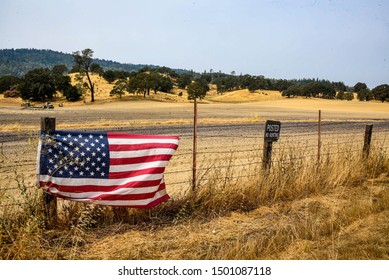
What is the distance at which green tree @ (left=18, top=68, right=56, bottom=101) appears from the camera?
85.6 m

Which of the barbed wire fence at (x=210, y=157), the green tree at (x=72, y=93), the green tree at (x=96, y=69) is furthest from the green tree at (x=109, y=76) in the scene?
the barbed wire fence at (x=210, y=157)

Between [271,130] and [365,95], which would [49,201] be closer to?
[271,130]

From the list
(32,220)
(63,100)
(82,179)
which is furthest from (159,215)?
(63,100)

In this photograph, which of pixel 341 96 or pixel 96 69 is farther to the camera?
pixel 341 96

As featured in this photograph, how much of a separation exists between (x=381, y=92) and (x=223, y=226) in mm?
108786

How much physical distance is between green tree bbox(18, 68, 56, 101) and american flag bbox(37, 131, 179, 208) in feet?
280

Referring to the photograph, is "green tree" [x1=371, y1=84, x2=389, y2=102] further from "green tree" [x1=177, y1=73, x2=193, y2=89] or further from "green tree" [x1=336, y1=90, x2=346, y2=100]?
"green tree" [x1=177, y1=73, x2=193, y2=89]

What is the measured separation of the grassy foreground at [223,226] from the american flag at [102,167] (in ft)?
1.04

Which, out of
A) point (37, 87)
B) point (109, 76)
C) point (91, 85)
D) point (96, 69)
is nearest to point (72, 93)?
point (91, 85)

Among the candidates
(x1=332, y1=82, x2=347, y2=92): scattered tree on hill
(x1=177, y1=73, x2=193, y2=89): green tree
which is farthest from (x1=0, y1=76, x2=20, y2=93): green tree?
(x1=332, y1=82, x2=347, y2=92): scattered tree on hill

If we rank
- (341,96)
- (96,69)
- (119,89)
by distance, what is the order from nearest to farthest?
(119,89) < (96,69) < (341,96)

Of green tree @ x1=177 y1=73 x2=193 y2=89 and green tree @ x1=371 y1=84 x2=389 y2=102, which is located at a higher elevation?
green tree @ x1=177 y1=73 x2=193 y2=89

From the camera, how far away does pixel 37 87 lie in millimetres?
85188
